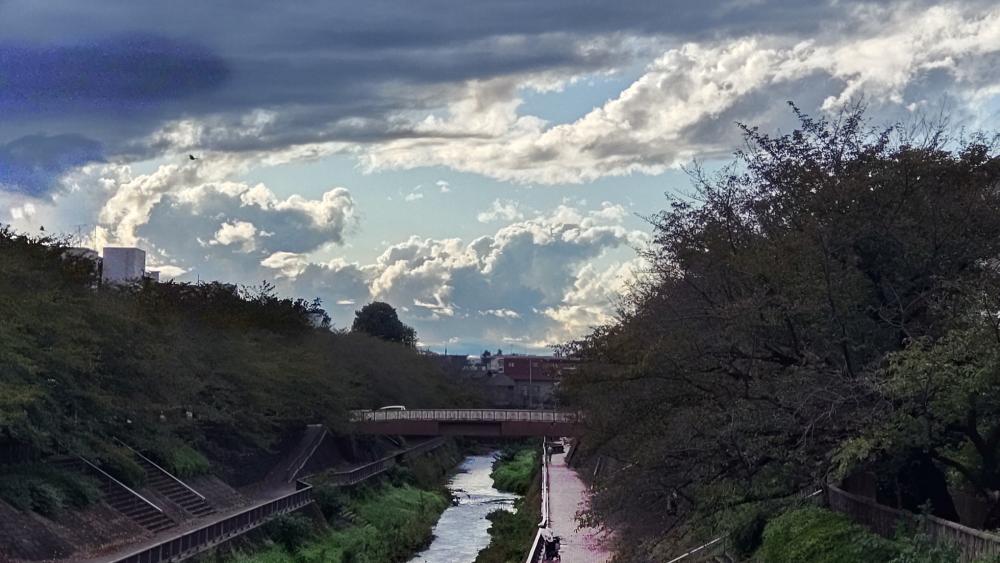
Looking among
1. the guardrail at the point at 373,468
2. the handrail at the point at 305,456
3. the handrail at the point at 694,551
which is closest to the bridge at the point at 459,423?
the guardrail at the point at 373,468

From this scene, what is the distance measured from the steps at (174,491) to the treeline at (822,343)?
74.2 feet

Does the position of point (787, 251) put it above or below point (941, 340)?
above

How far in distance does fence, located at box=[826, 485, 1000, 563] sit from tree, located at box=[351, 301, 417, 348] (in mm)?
139460

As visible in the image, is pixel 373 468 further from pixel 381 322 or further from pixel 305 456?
pixel 381 322

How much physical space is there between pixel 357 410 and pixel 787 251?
2507 inches

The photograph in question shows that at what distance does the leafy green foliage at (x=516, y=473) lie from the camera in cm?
8350

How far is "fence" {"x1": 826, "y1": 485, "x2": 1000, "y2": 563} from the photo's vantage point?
15195mm

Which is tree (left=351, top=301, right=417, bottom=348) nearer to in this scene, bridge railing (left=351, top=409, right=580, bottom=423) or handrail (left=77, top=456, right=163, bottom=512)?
bridge railing (left=351, top=409, right=580, bottom=423)

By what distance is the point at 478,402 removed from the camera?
146 meters

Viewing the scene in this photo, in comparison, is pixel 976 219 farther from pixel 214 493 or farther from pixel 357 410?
pixel 357 410

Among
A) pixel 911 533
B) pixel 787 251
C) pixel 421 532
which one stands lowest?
pixel 421 532

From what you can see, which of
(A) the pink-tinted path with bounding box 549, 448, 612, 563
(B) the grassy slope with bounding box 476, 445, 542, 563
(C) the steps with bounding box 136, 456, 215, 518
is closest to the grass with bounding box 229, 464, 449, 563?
(B) the grassy slope with bounding box 476, 445, 542, 563

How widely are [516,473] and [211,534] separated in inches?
2220

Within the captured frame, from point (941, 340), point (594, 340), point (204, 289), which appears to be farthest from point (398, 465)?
point (941, 340)
